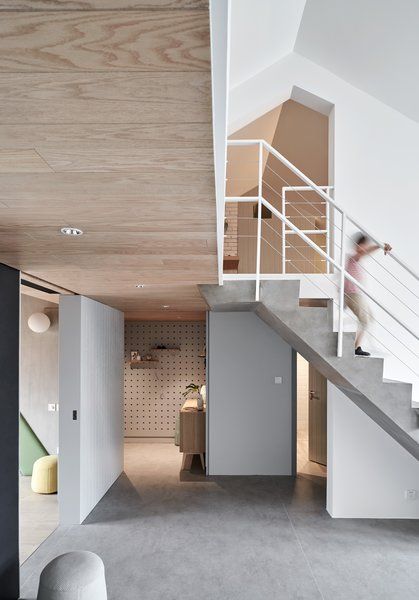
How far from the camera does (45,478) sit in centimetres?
609

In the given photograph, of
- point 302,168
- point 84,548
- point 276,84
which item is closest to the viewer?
point 84,548

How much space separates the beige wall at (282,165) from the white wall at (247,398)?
134 cm

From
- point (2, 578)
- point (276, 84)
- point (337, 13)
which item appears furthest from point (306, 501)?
point (337, 13)

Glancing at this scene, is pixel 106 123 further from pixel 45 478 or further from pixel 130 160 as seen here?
pixel 45 478

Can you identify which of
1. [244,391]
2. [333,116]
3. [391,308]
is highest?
[333,116]

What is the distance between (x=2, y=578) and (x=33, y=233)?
8.13 ft

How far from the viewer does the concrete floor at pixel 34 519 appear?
181 inches

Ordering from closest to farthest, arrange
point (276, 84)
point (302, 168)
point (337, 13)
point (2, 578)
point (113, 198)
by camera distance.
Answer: point (113, 198) → point (2, 578) → point (337, 13) → point (276, 84) → point (302, 168)

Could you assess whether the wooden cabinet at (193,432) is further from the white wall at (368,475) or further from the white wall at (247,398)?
the white wall at (368,475)

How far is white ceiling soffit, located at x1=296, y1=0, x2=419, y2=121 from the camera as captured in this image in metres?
4.82

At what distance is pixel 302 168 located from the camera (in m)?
8.27

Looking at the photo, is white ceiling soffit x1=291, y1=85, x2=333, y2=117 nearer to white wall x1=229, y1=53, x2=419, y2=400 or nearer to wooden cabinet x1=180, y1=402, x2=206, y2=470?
white wall x1=229, y1=53, x2=419, y2=400

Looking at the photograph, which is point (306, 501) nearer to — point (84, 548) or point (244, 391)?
point (244, 391)

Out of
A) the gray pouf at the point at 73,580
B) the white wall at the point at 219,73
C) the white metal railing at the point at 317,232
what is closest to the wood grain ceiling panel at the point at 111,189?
the white wall at the point at 219,73
